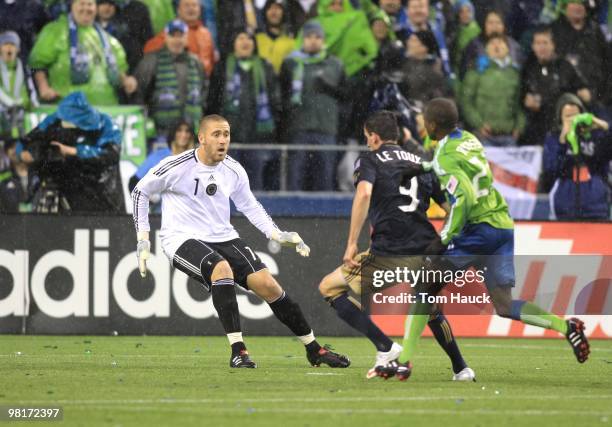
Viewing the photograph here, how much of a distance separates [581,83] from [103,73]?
6.25m

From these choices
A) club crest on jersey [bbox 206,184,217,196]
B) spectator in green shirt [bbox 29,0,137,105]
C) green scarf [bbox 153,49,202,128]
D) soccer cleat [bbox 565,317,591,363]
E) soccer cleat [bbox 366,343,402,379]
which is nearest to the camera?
soccer cleat [bbox 565,317,591,363]

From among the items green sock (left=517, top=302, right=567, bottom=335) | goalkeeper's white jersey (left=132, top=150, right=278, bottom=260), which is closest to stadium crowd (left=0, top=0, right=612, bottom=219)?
goalkeeper's white jersey (left=132, top=150, right=278, bottom=260)

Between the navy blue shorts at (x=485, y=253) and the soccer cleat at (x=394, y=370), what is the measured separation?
0.81 metres

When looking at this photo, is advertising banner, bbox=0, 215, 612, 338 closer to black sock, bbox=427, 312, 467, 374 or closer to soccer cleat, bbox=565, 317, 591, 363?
black sock, bbox=427, 312, 467, 374

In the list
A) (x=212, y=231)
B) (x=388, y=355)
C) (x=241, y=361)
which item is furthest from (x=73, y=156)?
(x=388, y=355)

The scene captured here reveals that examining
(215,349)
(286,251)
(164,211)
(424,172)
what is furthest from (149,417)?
(286,251)

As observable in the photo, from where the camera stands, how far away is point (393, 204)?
32.0 feet

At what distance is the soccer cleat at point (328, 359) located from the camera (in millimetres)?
10266

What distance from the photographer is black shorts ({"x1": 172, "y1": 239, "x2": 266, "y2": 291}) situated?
10.1 m

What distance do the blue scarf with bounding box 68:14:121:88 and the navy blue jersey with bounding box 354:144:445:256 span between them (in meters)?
6.87

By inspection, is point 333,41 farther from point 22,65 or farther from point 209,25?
point 22,65

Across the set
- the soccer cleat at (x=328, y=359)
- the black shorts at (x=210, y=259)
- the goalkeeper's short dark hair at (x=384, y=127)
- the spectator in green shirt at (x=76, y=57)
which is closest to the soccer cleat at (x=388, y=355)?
the soccer cleat at (x=328, y=359)

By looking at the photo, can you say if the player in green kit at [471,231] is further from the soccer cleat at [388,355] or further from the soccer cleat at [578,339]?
the soccer cleat at [388,355]

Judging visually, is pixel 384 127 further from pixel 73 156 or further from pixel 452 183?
pixel 73 156
